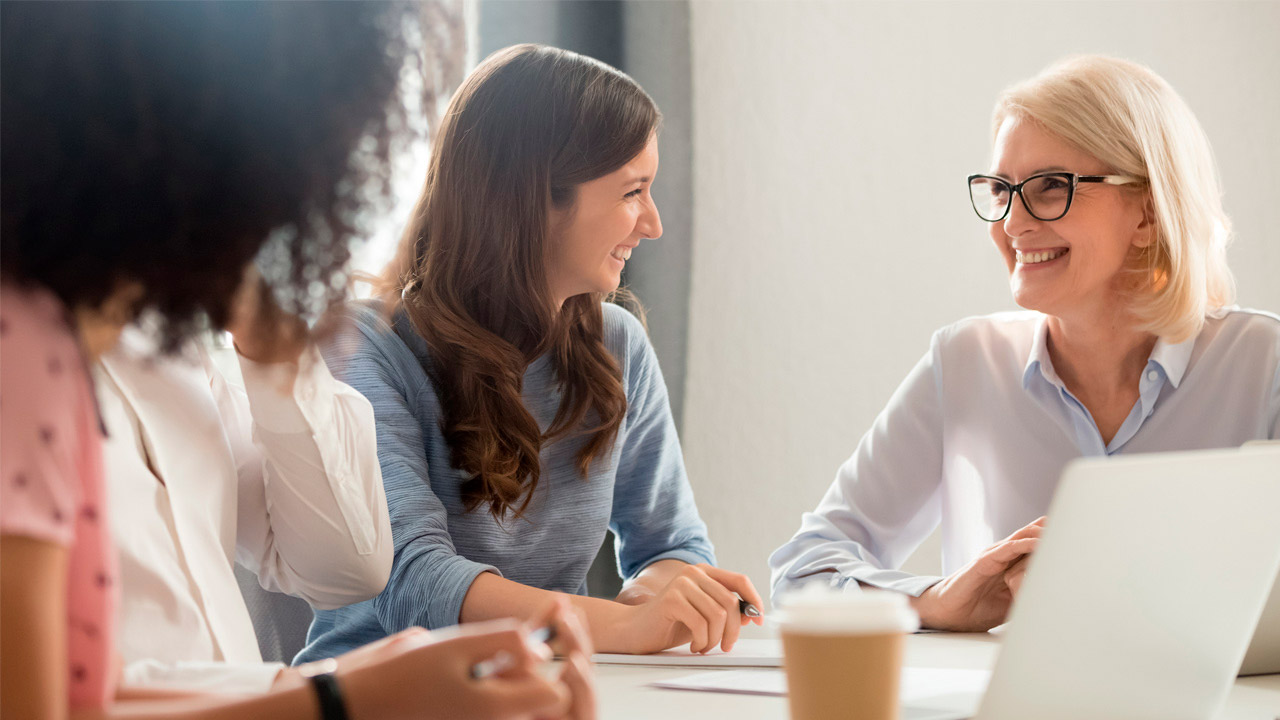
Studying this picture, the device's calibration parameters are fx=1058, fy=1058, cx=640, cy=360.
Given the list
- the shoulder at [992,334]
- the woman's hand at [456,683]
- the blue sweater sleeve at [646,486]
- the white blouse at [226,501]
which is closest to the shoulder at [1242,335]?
the shoulder at [992,334]

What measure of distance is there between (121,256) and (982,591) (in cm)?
101

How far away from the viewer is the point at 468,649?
0.56 metres

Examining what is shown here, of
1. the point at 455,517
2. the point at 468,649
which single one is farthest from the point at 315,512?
the point at 468,649

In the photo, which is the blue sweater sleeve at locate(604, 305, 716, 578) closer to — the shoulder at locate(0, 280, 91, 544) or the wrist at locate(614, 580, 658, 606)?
the wrist at locate(614, 580, 658, 606)

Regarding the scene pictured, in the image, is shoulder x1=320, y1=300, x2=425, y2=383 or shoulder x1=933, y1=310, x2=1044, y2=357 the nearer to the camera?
shoulder x1=320, y1=300, x2=425, y2=383

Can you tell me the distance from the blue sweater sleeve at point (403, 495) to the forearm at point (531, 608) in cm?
2

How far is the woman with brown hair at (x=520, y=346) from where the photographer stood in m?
1.43

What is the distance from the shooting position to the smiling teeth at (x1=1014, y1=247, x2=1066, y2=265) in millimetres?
1593

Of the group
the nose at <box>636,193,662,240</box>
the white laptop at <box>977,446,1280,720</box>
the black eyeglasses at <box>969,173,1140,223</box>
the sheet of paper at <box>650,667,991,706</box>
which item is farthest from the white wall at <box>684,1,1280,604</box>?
the white laptop at <box>977,446,1280,720</box>

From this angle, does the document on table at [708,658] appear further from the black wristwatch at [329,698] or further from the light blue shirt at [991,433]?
the black wristwatch at [329,698]

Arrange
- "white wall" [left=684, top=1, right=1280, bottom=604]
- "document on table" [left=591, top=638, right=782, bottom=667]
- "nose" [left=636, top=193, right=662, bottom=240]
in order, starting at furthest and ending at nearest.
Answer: "white wall" [left=684, top=1, right=1280, bottom=604] → "nose" [left=636, top=193, right=662, bottom=240] → "document on table" [left=591, top=638, right=782, bottom=667]

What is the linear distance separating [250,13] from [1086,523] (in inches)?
22.0

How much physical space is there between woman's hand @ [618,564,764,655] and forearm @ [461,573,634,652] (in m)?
0.02

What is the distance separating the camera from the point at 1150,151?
1.53 metres
